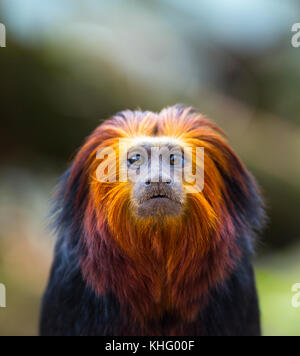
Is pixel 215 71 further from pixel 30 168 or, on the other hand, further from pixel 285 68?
pixel 30 168

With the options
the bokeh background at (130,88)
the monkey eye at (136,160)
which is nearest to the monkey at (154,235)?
the monkey eye at (136,160)

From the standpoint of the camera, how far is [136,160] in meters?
2.26

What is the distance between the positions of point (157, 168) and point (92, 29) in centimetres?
327

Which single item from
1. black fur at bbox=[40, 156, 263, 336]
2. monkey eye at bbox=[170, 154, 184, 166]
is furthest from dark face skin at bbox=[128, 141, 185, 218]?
black fur at bbox=[40, 156, 263, 336]

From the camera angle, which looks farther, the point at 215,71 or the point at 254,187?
the point at 215,71

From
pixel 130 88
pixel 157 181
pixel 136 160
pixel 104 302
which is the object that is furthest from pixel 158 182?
pixel 130 88

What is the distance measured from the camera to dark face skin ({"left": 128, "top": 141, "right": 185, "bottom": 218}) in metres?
2.13

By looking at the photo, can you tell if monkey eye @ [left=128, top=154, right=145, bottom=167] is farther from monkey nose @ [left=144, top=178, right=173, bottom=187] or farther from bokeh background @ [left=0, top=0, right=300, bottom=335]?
bokeh background @ [left=0, top=0, right=300, bottom=335]

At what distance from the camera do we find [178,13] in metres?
5.32

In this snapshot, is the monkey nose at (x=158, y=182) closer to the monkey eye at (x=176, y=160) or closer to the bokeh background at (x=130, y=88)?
the monkey eye at (x=176, y=160)

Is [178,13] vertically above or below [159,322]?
above

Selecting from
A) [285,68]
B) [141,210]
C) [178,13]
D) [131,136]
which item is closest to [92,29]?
[178,13]

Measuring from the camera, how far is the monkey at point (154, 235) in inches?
87.8

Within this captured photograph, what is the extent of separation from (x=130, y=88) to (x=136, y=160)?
3004 mm
